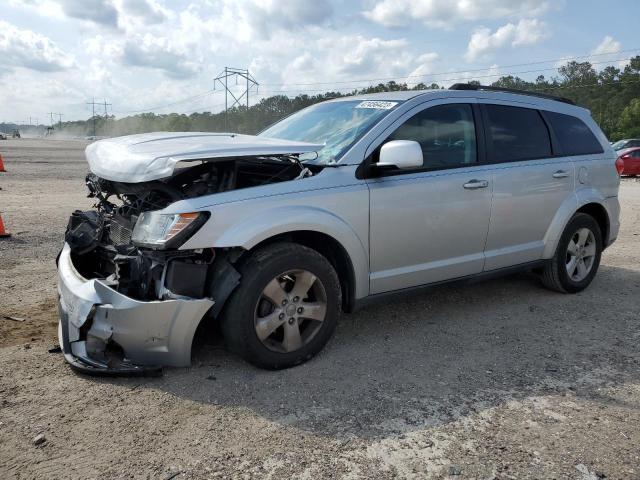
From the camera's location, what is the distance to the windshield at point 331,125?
4.03m

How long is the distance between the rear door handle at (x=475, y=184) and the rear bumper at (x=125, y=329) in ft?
7.33

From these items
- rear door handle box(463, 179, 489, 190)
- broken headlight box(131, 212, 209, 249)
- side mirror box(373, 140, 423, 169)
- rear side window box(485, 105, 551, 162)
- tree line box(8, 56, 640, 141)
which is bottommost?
broken headlight box(131, 212, 209, 249)

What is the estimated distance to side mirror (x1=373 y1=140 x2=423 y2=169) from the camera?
12.2ft

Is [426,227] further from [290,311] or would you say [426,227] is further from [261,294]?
[261,294]

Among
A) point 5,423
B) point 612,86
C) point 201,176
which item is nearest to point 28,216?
point 201,176

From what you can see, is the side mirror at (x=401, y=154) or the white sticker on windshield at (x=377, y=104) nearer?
the side mirror at (x=401, y=154)

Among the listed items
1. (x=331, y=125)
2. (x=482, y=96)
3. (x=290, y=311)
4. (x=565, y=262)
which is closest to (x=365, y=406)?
(x=290, y=311)

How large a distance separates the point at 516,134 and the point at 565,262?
137 cm

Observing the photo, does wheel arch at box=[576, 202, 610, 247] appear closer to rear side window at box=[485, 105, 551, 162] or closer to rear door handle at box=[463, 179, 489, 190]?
rear side window at box=[485, 105, 551, 162]

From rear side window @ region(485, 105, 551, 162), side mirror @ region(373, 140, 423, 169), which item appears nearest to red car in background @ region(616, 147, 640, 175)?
rear side window @ region(485, 105, 551, 162)

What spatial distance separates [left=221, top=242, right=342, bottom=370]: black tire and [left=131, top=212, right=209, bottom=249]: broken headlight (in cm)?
40

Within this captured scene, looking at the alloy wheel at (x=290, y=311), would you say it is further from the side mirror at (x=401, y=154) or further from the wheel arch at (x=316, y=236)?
the side mirror at (x=401, y=154)

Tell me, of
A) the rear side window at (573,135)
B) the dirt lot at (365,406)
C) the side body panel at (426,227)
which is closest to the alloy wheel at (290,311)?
the dirt lot at (365,406)

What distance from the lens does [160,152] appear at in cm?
347
